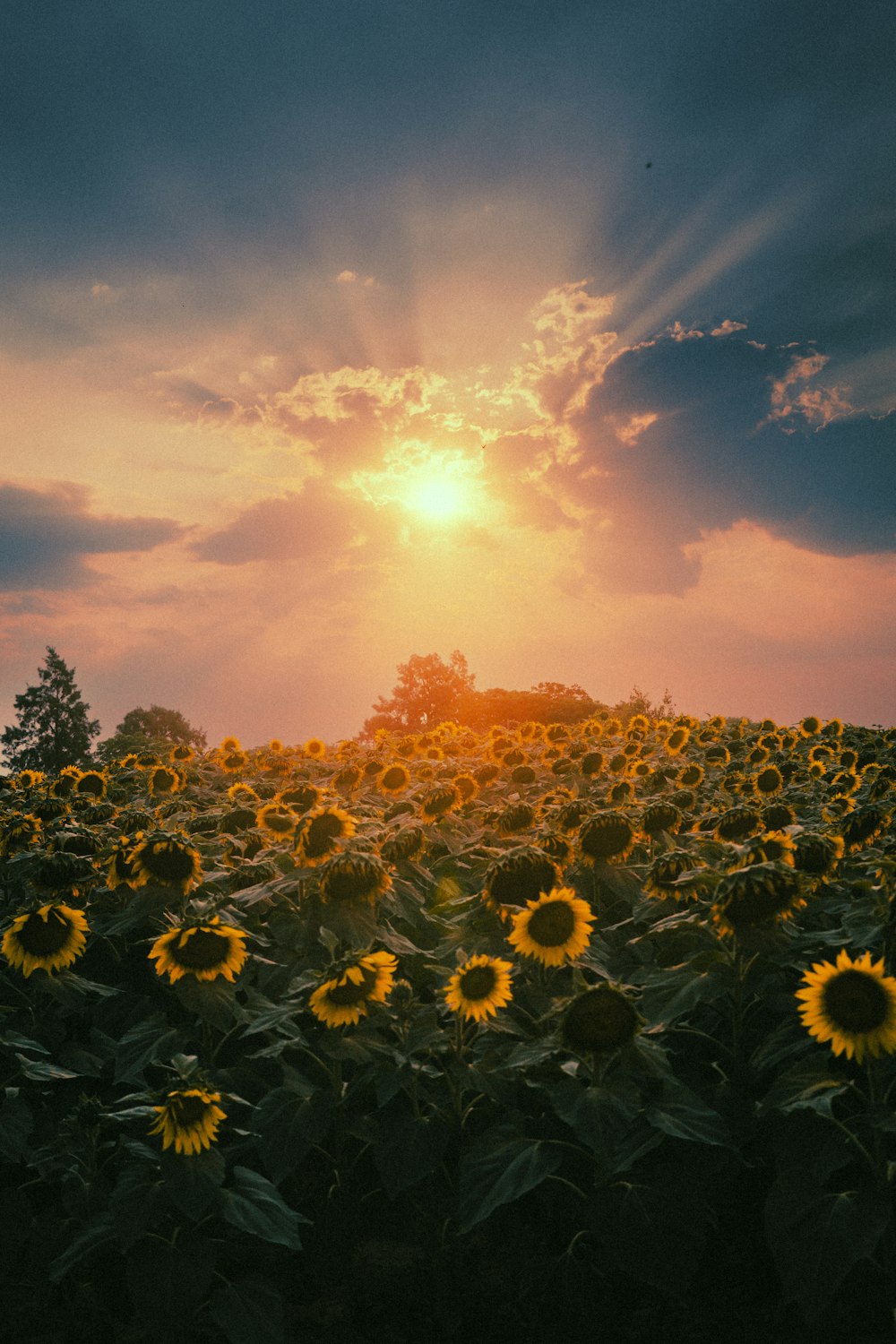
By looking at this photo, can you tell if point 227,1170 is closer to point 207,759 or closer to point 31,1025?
point 31,1025

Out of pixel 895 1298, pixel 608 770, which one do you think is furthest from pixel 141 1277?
pixel 608 770

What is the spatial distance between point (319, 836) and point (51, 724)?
60161 mm

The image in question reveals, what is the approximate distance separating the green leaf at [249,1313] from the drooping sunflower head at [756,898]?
96.4 inches

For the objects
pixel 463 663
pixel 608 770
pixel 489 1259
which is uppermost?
pixel 463 663

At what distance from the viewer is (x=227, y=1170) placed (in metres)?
4.12

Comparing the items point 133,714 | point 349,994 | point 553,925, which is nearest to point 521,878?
point 553,925

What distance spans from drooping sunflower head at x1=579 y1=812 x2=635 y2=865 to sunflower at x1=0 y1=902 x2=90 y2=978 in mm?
3021

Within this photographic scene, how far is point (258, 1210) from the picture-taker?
11.0ft

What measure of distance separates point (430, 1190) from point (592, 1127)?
1290mm

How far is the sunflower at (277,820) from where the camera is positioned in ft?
21.8

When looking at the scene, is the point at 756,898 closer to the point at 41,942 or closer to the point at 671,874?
the point at 671,874

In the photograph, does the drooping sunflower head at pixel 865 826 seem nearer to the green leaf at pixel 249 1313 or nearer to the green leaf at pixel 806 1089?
the green leaf at pixel 806 1089

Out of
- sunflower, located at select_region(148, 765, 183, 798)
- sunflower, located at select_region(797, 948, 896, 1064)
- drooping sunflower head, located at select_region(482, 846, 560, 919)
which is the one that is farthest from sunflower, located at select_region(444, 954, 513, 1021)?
sunflower, located at select_region(148, 765, 183, 798)

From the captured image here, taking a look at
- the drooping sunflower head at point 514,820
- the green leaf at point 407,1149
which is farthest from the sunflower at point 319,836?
the green leaf at point 407,1149
